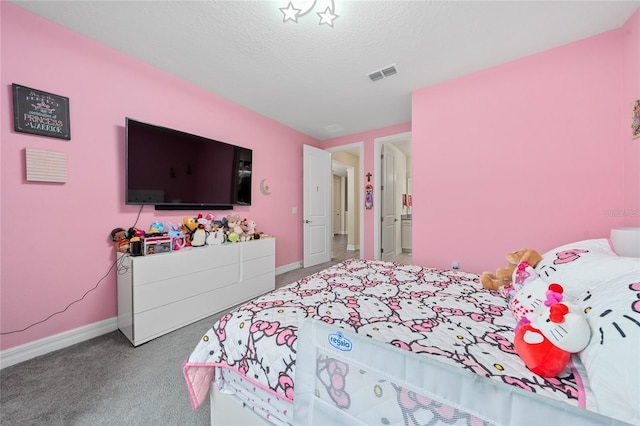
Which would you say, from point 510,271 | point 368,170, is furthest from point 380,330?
point 368,170

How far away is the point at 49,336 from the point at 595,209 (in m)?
4.48

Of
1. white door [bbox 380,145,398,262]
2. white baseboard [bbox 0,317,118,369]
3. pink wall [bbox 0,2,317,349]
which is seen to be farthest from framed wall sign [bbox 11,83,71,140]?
white door [bbox 380,145,398,262]

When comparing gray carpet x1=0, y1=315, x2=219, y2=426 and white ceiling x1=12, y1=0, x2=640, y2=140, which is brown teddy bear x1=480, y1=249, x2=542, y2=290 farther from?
gray carpet x1=0, y1=315, x2=219, y2=426

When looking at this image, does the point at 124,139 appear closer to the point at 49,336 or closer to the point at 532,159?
the point at 49,336

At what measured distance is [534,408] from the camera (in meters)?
0.47

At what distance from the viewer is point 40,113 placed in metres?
1.68

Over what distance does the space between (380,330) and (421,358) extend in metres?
0.40

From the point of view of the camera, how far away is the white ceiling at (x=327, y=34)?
160cm

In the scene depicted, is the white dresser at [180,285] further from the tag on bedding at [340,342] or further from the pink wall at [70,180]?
the tag on bedding at [340,342]

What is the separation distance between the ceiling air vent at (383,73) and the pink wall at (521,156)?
1.75ft

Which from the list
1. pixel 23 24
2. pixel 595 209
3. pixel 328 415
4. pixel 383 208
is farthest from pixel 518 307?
pixel 23 24

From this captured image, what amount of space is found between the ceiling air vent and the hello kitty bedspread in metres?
2.09

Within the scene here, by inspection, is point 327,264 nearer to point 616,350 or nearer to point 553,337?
point 553,337

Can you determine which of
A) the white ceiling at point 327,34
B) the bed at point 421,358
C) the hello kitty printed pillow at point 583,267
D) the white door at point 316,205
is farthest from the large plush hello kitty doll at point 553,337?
the white door at point 316,205
